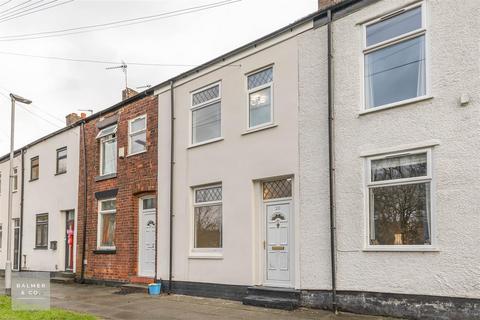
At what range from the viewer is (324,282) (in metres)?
10.4

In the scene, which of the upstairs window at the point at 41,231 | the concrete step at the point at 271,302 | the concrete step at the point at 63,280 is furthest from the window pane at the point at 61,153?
the concrete step at the point at 271,302

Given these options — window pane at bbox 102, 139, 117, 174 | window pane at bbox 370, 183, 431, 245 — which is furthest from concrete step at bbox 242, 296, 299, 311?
window pane at bbox 102, 139, 117, 174

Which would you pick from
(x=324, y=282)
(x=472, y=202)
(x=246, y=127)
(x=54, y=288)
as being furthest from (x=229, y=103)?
(x=54, y=288)

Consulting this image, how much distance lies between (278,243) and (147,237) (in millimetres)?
5629

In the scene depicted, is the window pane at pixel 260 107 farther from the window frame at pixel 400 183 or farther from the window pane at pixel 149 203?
the window pane at pixel 149 203

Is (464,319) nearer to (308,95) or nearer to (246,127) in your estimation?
(308,95)

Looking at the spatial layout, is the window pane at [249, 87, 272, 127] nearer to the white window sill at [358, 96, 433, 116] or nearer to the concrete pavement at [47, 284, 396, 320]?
the white window sill at [358, 96, 433, 116]

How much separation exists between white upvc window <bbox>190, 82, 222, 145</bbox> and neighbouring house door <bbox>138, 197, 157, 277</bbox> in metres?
2.89

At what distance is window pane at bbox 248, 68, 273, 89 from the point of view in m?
12.4

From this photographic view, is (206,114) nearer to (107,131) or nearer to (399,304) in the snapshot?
(107,131)

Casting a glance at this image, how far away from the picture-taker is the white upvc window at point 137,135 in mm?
16469

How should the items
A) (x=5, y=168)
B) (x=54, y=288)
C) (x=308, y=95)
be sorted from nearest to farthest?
(x=308, y=95) < (x=54, y=288) < (x=5, y=168)

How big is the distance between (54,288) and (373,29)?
42.4 feet

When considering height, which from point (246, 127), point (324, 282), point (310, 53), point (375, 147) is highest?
point (310, 53)
